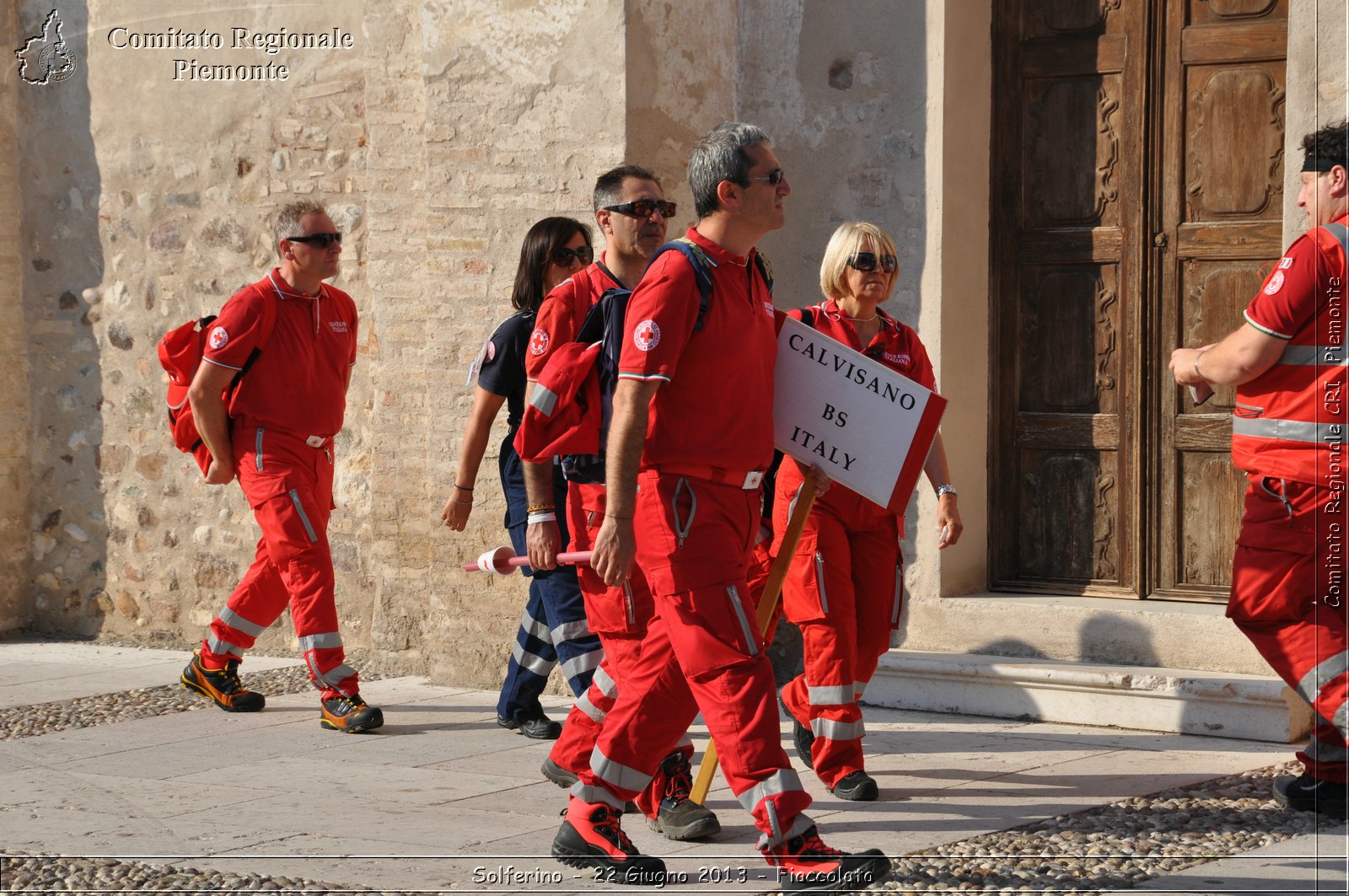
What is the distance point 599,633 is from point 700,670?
721mm

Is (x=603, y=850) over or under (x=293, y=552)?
under

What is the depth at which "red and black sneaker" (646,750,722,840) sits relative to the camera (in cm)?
468

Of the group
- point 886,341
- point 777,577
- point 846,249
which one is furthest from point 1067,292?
point 777,577

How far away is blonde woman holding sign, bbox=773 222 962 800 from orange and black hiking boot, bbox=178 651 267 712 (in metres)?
2.66

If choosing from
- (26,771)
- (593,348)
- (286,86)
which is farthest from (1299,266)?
(286,86)

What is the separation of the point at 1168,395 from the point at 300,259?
138 inches

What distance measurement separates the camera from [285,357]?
6676mm

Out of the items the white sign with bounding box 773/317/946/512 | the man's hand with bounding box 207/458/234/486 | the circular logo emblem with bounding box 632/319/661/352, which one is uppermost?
the circular logo emblem with bounding box 632/319/661/352

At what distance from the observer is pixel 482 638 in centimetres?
738

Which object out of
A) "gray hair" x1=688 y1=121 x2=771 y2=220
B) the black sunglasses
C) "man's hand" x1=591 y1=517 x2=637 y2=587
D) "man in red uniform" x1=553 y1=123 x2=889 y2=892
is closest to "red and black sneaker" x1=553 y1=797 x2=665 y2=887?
"man in red uniform" x1=553 y1=123 x2=889 y2=892

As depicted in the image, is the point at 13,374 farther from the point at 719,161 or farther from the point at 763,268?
the point at 719,161

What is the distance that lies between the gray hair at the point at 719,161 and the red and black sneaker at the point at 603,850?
61.4 inches

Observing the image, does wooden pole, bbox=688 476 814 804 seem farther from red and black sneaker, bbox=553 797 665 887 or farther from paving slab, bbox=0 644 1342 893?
red and black sneaker, bbox=553 797 665 887

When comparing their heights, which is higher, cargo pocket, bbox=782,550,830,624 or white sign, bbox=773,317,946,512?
white sign, bbox=773,317,946,512
